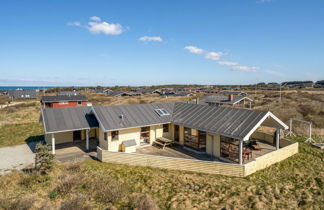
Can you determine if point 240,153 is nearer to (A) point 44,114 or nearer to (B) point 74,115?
(B) point 74,115

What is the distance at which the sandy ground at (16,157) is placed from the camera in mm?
14898

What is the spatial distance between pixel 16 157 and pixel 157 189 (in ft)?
42.2

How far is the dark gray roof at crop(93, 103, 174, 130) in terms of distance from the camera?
17328 mm

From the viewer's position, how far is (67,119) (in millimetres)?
18578

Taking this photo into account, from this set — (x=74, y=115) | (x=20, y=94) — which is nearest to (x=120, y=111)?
(x=74, y=115)

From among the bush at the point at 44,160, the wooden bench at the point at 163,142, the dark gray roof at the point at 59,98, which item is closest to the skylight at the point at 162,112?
the wooden bench at the point at 163,142

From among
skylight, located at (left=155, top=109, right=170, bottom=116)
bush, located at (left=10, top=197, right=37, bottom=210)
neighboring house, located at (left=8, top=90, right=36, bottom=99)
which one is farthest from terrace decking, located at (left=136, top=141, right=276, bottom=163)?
neighboring house, located at (left=8, top=90, right=36, bottom=99)

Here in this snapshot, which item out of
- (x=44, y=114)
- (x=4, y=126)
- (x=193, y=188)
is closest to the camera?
(x=193, y=188)

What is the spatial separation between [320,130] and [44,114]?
30.8 meters

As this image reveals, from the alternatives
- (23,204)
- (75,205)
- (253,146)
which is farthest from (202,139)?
(23,204)

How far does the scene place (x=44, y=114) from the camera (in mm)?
18391

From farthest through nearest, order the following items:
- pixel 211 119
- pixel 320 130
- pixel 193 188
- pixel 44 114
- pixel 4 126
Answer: pixel 4 126
pixel 320 130
pixel 44 114
pixel 211 119
pixel 193 188

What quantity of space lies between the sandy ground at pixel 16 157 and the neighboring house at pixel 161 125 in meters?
2.00

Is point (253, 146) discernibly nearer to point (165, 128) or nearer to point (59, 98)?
point (165, 128)
